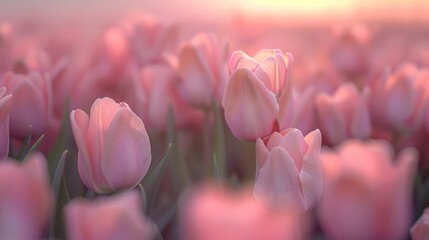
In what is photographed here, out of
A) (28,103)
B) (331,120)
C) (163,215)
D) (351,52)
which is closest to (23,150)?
(28,103)

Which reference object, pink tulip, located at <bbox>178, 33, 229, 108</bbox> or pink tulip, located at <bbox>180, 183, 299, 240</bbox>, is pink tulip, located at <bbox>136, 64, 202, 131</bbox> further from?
pink tulip, located at <bbox>180, 183, 299, 240</bbox>

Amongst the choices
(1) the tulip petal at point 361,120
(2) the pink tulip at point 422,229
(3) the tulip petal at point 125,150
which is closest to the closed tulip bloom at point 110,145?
(3) the tulip petal at point 125,150

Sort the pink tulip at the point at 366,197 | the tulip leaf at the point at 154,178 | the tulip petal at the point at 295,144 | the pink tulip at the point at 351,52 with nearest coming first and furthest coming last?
the pink tulip at the point at 366,197
the tulip petal at the point at 295,144
the tulip leaf at the point at 154,178
the pink tulip at the point at 351,52

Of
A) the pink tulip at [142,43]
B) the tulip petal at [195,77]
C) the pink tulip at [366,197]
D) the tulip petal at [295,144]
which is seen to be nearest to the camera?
the pink tulip at [366,197]

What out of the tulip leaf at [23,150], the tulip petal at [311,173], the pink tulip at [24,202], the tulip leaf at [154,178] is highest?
the pink tulip at [24,202]

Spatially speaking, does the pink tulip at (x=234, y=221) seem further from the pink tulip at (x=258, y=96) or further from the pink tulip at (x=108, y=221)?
the pink tulip at (x=258, y=96)

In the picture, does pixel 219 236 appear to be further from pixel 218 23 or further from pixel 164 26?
pixel 218 23

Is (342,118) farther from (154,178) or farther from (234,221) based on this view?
(234,221)

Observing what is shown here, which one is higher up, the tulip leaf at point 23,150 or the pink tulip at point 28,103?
the pink tulip at point 28,103

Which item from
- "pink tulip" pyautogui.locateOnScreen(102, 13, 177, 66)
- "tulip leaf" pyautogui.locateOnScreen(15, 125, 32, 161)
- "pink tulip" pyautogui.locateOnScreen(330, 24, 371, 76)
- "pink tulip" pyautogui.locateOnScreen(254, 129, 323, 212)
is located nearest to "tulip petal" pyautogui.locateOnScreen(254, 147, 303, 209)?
"pink tulip" pyautogui.locateOnScreen(254, 129, 323, 212)
